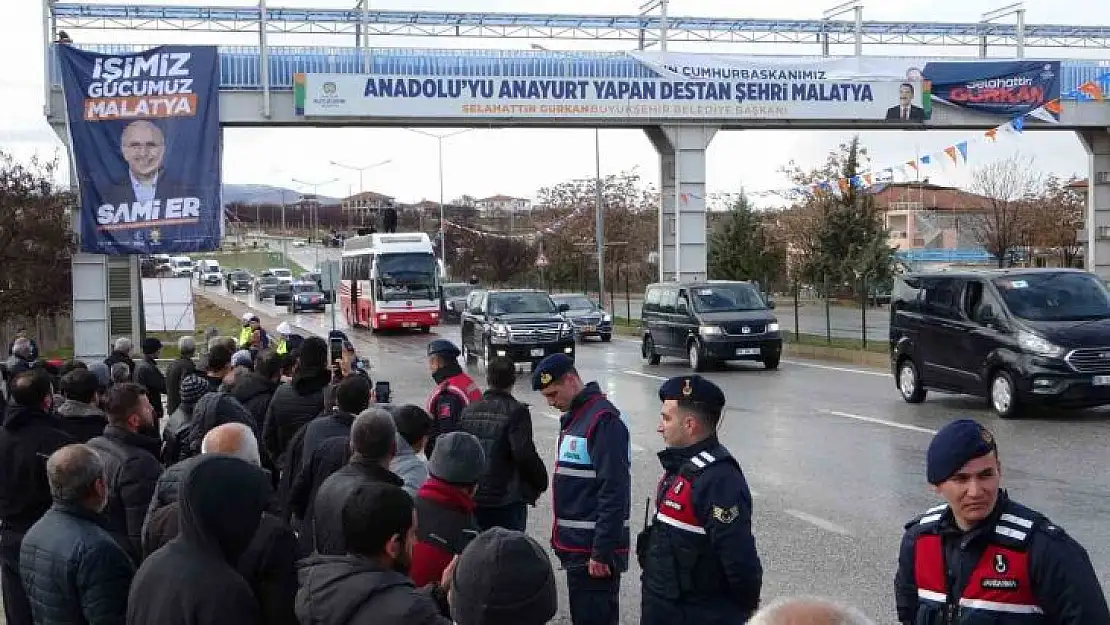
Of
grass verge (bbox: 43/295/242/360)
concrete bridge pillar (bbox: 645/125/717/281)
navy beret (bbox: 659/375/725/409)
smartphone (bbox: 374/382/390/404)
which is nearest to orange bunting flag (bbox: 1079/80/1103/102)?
concrete bridge pillar (bbox: 645/125/717/281)

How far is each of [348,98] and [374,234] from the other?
1442 centimetres

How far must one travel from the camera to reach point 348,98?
2994 centimetres

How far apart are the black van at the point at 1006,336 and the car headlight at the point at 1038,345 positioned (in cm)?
1

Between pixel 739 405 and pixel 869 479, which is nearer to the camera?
pixel 869 479

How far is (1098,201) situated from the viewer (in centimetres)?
3488

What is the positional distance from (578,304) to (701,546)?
34510mm

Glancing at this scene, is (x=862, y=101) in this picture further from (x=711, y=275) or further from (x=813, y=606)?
(x=813, y=606)

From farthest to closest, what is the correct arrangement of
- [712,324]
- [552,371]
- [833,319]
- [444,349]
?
[833,319], [712,324], [444,349], [552,371]

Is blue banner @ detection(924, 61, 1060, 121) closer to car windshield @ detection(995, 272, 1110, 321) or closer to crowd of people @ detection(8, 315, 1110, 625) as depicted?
car windshield @ detection(995, 272, 1110, 321)

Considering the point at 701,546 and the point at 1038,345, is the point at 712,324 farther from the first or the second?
the point at 701,546

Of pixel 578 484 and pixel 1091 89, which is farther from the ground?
pixel 1091 89

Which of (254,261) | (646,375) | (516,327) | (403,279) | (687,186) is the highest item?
(687,186)

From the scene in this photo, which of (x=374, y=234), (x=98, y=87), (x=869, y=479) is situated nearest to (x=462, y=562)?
(x=869, y=479)

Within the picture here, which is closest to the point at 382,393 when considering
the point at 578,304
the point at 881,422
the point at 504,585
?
the point at 504,585
